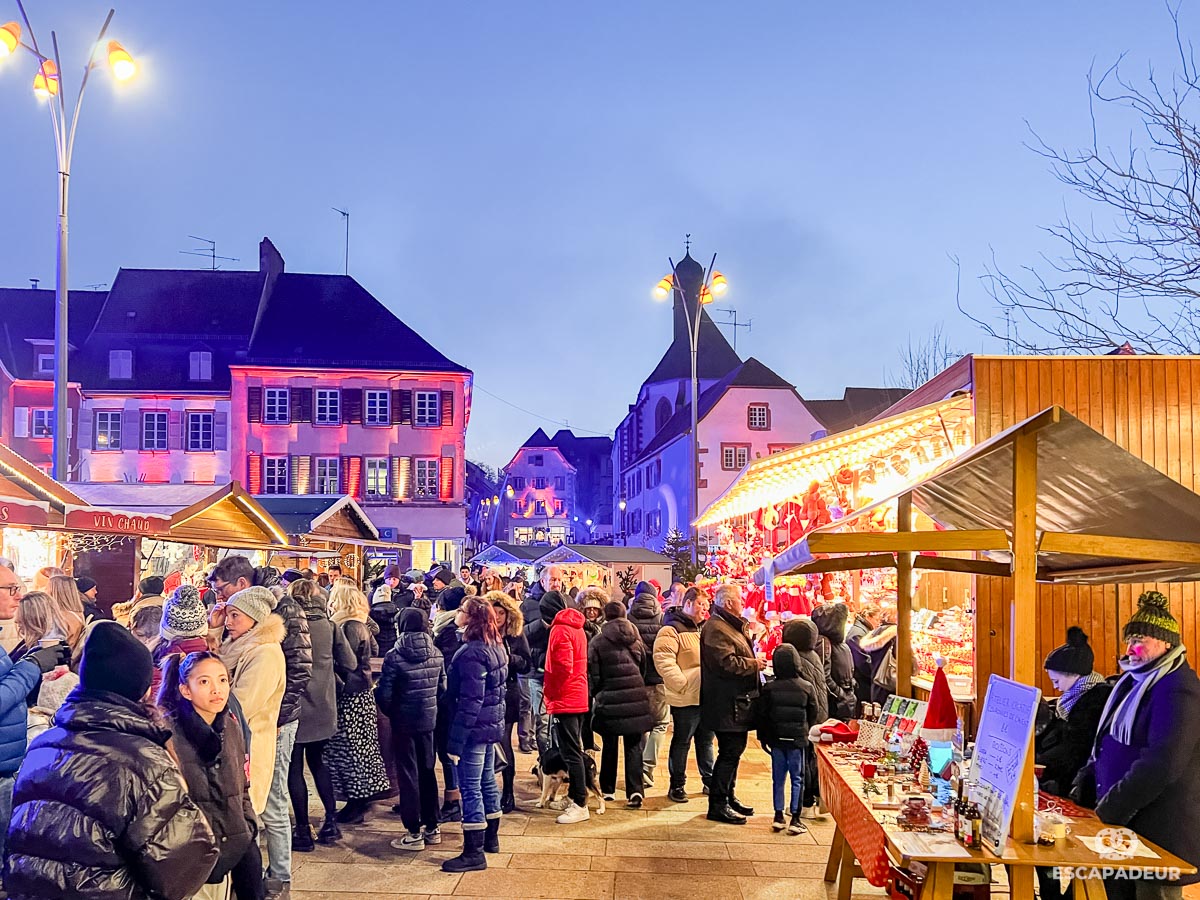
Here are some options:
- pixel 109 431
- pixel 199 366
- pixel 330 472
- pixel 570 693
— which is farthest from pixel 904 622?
pixel 109 431

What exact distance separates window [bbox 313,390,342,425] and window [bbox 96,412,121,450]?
7579 mm

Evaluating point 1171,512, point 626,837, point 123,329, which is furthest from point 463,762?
point 123,329

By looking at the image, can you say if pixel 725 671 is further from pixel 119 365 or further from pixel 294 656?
pixel 119 365

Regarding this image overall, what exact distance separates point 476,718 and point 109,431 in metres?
35.0

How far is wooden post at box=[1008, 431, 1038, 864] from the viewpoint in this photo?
13.8 ft

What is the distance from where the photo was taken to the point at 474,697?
22.6ft

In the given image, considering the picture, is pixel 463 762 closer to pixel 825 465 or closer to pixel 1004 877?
pixel 1004 877

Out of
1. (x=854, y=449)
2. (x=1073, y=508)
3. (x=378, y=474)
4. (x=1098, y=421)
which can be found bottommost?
(x=1073, y=508)

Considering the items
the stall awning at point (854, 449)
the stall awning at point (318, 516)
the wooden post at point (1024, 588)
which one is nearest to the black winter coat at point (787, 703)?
the stall awning at point (854, 449)

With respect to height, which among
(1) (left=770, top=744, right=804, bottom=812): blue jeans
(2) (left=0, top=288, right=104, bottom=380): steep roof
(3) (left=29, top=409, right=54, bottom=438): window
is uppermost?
(2) (left=0, top=288, right=104, bottom=380): steep roof

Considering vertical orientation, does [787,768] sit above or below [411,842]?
above

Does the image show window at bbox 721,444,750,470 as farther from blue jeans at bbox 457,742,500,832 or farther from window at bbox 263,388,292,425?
blue jeans at bbox 457,742,500,832

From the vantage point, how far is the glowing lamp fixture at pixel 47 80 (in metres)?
11.5

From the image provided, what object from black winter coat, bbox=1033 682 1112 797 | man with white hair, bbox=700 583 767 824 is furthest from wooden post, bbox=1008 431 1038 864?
man with white hair, bbox=700 583 767 824
